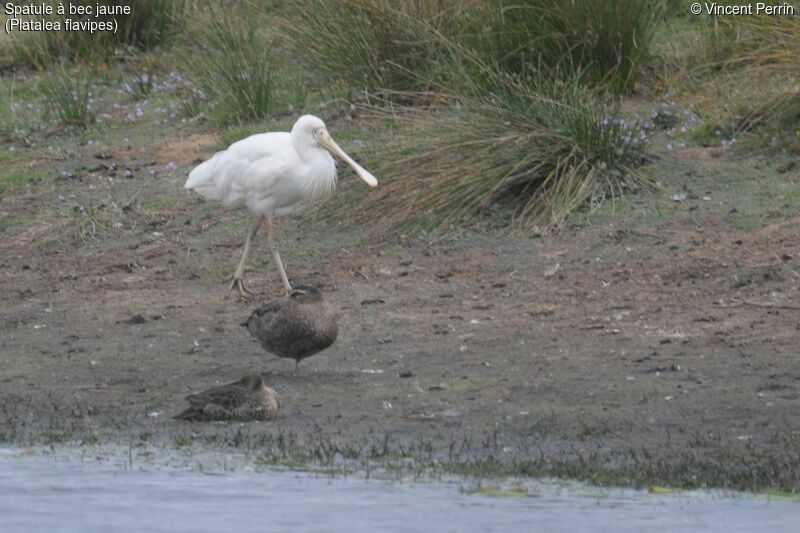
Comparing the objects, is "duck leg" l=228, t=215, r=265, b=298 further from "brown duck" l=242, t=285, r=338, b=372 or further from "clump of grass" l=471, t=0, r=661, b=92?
"clump of grass" l=471, t=0, r=661, b=92

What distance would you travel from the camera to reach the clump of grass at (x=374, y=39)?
42.4ft

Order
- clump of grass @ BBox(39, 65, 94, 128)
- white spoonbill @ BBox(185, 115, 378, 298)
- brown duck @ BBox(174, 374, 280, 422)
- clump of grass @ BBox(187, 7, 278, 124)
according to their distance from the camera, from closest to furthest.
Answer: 1. brown duck @ BBox(174, 374, 280, 422)
2. white spoonbill @ BBox(185, 115, 378, 298)
3. clump of grass @ BBox(187, 7, 278, 124)
4. clump of grass @ BBox(39, 65, 94, 128)

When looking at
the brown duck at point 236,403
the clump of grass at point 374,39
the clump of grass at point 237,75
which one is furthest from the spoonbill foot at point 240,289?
the clump of grass at point 237,75

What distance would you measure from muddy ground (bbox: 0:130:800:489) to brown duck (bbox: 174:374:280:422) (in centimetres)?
7

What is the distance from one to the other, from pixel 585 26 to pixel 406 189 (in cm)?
206

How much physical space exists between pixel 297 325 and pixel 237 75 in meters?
5.91

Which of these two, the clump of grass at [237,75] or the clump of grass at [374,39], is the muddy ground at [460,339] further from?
the clump of grass at [374,39]

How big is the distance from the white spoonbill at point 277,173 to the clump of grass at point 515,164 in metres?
0.50

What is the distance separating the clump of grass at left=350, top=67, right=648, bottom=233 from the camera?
36.2ft

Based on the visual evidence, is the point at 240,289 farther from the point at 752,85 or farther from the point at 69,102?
the point at 69,102

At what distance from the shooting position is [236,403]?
7656 mm

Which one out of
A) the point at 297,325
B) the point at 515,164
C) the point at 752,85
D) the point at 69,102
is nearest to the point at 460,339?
the point at 297,325

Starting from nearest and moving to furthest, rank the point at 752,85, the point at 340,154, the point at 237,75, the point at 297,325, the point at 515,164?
1. the point at 297,325
2. the point at 340,154
3. the point at 515,164
4. the point at 752,85
5. the point at 237,75

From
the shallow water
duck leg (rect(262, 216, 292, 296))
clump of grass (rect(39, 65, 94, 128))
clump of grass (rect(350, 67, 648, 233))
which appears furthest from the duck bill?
clump of grass (rect(39, 65, 94, 128))
